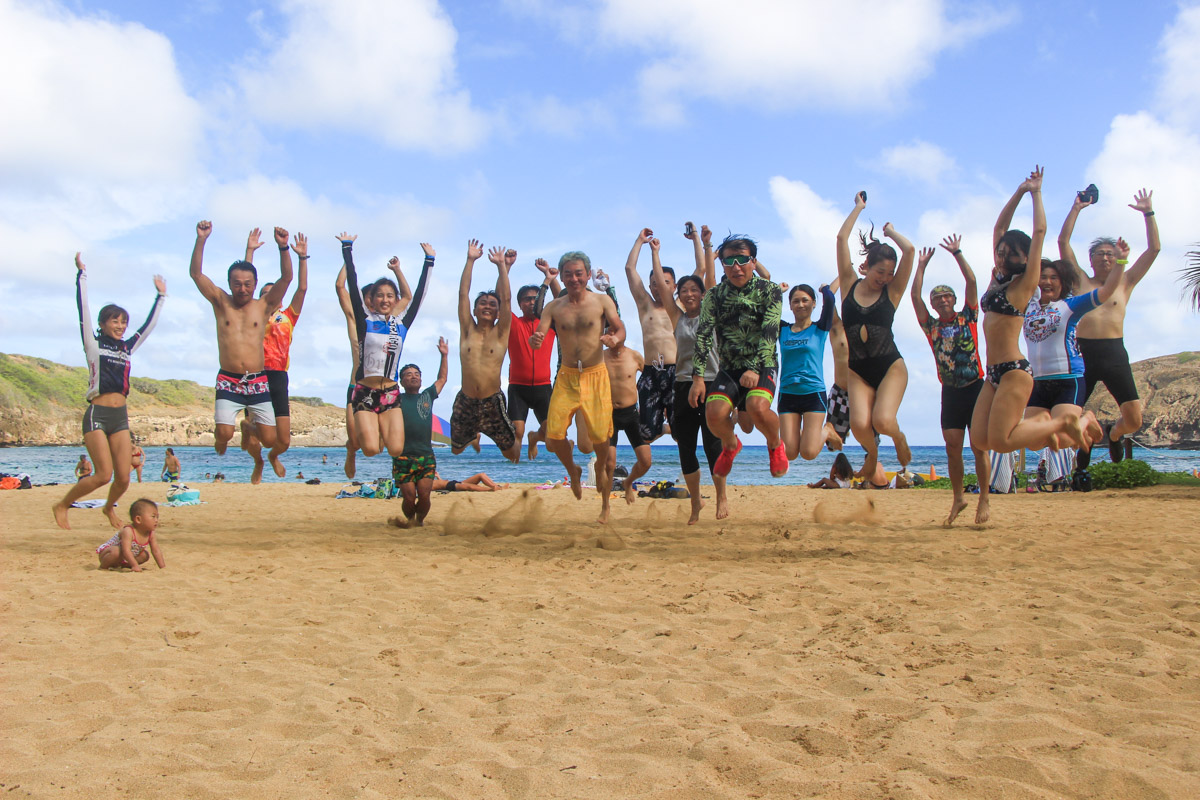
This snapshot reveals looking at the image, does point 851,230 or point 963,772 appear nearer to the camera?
point 963,772

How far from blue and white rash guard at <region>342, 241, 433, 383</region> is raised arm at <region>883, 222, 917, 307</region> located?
5.18 m

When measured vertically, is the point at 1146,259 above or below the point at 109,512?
above

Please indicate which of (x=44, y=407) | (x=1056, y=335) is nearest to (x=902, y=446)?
(x=1056, y=335)

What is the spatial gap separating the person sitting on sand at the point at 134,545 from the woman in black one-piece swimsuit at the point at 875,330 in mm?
6530

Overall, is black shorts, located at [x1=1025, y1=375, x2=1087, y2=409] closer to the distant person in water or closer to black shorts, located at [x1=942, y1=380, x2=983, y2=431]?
black shorts, located at [x1=942, y1=380, x2=983, y2=431]

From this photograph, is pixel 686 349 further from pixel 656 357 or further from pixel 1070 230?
pixel 1070 230

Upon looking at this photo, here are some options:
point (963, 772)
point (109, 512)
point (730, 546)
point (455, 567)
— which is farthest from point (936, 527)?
point (109, 512)

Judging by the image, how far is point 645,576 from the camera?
622 centimetres

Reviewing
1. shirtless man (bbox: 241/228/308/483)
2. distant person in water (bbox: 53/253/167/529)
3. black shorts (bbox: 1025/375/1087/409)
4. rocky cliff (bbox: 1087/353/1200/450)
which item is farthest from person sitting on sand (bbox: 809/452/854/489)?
rocky cliff (bbox: 1087/353/1200/450)

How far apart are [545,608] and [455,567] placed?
1.84 metres

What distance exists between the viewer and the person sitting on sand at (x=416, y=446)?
9.53 meters

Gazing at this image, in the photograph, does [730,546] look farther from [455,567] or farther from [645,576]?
[455,567]

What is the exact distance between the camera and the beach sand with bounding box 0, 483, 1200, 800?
275 cm

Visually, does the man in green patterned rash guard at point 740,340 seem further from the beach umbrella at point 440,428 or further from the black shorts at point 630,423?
the beach umbrella at point 440,428
